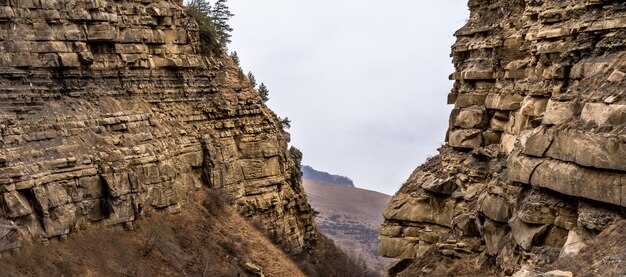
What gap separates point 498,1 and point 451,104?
4684mm

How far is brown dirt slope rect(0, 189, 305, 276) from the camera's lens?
92.9 ft

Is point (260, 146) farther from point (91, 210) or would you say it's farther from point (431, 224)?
point (431, 224)

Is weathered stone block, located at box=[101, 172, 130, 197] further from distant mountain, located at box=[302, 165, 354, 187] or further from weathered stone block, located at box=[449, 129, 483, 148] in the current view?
distant mountain, located at box=[302, 165, 354, 187]

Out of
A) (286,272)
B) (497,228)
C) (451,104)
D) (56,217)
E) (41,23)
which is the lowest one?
(286,272)

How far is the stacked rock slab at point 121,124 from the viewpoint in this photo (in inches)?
1174

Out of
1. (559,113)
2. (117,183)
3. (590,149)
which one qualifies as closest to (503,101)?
(559,113)

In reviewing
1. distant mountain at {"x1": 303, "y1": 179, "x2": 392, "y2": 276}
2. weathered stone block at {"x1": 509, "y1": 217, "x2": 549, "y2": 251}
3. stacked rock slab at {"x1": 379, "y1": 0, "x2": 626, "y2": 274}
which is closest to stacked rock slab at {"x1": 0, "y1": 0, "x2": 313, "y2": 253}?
stacked rock slab at {"x1": 379, "y1": 0, "x2": 626, "y2": 274}

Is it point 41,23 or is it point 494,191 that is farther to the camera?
point 41,23

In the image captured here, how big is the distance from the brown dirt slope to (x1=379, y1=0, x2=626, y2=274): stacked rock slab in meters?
12.3

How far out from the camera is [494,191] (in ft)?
63.3

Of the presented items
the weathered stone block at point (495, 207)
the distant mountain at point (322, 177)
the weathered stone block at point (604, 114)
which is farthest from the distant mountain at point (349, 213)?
the weathered stone block at point (604, 114)

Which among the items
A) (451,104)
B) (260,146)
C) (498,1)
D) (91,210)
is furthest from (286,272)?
(498,1)

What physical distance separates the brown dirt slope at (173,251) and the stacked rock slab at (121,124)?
670mm

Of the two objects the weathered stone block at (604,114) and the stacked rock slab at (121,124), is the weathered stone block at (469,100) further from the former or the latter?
the stacked rock slab at (121,124)
